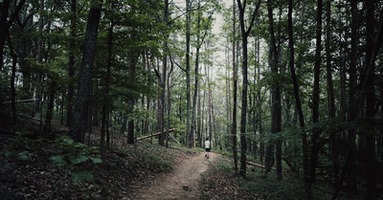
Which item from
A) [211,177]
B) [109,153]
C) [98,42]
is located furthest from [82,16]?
[211,177]

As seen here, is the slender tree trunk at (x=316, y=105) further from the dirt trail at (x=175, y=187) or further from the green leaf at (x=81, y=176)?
the green leaf at (x=81, y=176)

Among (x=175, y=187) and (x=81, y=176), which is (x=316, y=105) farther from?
(x=81, y=176)

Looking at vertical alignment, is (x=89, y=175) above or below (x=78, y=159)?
below

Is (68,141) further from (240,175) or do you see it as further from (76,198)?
(240,175)

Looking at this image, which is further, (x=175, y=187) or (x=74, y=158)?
(x=175, y=187)

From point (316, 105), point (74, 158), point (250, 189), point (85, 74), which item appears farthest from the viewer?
point (250, 189)

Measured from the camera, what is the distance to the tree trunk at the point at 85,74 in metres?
7.94

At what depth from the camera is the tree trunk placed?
794cm

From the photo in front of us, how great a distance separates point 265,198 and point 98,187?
Answer: 5936 mm

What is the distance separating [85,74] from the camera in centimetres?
816

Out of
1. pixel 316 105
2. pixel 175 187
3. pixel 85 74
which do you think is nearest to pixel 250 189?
pixel 175 187

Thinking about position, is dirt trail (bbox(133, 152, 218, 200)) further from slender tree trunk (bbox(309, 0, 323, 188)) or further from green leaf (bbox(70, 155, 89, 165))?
green leaf (bbox(70, 155, 89, 165))

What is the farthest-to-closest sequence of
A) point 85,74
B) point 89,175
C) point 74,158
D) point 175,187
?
point 175,187, point 85,74, point 74,158, point 89,175

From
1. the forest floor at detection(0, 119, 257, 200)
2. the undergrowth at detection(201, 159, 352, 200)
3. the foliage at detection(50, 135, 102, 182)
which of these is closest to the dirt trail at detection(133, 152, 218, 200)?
the forest floor at detection(0, 119, 257, 200)
